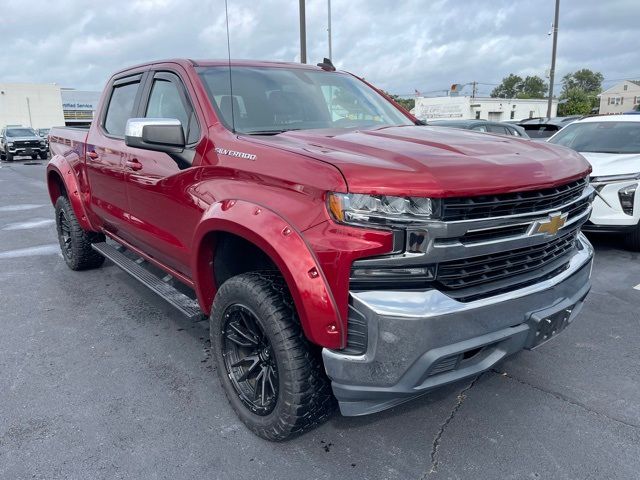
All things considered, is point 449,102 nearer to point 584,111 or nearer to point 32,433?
point 584,111

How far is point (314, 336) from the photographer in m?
2.12

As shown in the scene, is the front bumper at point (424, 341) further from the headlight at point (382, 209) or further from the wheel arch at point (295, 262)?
the headlight at point (382, 209)

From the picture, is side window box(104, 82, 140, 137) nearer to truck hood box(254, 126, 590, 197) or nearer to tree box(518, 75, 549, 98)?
truck hood box(254, 126, 590, 197)

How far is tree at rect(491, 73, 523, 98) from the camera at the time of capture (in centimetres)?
10504

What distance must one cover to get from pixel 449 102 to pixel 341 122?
153 ft

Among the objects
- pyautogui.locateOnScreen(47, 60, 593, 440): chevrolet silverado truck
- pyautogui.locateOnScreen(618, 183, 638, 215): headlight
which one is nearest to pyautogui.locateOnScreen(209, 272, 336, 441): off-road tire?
pyautogui.locateOnScreen(47, 60, 593, 440): chevrolet silverado truck

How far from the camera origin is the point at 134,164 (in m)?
3.60

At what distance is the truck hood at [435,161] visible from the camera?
6.64 feet

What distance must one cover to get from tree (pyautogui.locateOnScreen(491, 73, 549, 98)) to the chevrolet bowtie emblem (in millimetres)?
108837

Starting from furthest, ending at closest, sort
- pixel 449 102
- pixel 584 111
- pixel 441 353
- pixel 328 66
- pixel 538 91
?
pixel 538 91 → pixel 584 111 → pixel 449 102 → pixel 328 66 → pixel 441 353

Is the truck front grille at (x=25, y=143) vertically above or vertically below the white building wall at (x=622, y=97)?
below

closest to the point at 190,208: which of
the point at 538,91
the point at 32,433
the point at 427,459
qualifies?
the point at 32,433

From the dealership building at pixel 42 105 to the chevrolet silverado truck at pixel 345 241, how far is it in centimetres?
6662

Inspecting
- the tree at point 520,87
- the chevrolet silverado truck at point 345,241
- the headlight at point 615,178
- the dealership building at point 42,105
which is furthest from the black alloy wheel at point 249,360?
the tree at point 520,87
